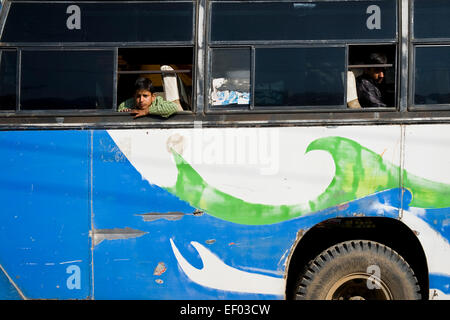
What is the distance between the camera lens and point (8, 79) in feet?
16.9

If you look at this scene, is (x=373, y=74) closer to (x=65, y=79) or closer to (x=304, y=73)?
(x=304, y=73)

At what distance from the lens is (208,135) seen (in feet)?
16.4

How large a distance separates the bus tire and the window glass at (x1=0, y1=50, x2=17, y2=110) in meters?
3.12

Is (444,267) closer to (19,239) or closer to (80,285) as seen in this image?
(80,285)

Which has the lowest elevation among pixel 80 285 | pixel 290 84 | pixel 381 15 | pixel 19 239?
pixel 80 285

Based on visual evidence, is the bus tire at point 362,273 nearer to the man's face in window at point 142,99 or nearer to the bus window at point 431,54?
the bus window at point 431,54

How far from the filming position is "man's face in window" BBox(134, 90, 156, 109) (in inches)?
202

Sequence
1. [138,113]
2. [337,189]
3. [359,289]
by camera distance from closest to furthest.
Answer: [337,189], [138,113], [359,289]

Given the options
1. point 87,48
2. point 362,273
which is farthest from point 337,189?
point 87,48

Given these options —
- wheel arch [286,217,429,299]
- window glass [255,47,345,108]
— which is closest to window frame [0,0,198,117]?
window glass [255,47,345,108]

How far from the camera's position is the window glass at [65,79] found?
510cm

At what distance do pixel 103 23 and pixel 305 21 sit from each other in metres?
1.83

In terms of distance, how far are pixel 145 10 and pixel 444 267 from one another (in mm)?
3509

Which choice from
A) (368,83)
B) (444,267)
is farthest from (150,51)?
(444,267)
